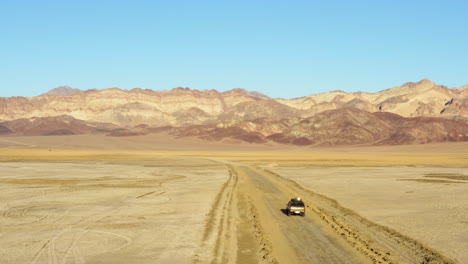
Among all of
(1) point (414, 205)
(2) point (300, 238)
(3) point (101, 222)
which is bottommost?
(3) point (101, 222)

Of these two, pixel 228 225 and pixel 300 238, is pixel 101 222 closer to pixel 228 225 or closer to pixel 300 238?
pixel 228 225

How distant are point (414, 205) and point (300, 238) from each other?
14.0 m

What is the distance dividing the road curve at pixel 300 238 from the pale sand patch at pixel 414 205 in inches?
41.8

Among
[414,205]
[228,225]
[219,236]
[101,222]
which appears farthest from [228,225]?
[414,205]

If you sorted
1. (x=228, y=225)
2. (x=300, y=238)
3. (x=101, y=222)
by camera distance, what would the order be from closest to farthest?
(x=300, y=238), (x=228, y=225), (x=101, y=222)

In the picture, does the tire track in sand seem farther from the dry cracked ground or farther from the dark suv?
the dark suv

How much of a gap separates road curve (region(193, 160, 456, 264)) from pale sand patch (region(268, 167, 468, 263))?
1.06m

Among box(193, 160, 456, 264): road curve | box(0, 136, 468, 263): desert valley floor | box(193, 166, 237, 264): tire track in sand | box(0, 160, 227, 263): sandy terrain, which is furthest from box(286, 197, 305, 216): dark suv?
box(0, 160, 227, 263): sandy terrain

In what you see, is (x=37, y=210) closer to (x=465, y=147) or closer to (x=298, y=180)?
(x=298, y=180)

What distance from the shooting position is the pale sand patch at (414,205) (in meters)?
22.2

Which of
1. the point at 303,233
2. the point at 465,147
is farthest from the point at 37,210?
the point at 465,147

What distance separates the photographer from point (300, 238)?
2194 centimetres

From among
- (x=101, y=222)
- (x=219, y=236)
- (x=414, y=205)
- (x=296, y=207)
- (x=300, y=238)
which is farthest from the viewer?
(x=414, y=205)

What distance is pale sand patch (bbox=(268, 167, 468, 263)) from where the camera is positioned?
2225cm
